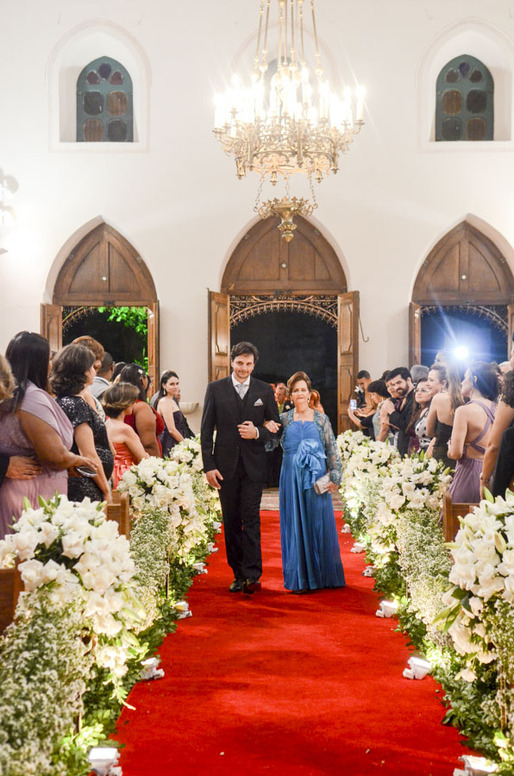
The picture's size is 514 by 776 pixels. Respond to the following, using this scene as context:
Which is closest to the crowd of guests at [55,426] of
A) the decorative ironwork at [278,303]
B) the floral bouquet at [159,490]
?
the floral bouquet at [159,490]

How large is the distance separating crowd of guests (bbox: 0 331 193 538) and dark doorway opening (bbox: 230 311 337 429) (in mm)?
13335

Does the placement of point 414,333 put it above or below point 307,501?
above

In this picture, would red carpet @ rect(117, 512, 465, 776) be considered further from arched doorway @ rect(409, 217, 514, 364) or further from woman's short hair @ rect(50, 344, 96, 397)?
arched doorway @ rect(409, 217, 514, 364)

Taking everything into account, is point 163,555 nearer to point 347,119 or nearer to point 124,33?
point 347,119

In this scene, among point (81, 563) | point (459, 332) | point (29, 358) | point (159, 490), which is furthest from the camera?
point (459, 332)

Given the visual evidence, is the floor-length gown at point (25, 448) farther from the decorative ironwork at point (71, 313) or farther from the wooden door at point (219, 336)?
the decorative ironwork at point (71, 313)

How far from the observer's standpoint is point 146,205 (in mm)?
14461

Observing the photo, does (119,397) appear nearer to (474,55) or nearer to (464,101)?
(464,101)

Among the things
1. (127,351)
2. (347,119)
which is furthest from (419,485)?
(127,351)

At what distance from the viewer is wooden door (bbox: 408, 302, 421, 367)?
46.4ft

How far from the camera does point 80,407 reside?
5090 millimetres

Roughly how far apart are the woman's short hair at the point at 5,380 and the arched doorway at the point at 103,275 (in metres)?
10.6

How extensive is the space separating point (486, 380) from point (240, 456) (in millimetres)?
2265

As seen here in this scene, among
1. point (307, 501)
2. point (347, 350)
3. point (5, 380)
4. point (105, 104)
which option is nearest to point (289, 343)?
point (347, 350)
